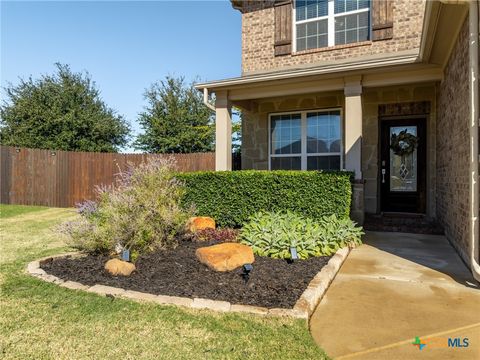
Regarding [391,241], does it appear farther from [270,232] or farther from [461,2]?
[461,2]

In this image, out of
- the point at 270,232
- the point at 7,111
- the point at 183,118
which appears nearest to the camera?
the point at 270,232

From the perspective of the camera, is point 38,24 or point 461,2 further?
point 38,24

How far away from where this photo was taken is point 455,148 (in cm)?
496

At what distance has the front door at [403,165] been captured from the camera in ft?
25.2

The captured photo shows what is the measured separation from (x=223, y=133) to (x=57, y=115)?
1417 cm

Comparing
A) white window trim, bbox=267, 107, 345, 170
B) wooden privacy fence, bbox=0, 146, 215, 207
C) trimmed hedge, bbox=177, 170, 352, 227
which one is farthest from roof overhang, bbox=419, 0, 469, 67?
wooden privacy fence, bbox=0, 146, 215, 207

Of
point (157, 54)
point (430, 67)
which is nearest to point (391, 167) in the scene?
point (430, 67)

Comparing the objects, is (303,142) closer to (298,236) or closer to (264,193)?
(264,193)

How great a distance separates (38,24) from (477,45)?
9531 mm

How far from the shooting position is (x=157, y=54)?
1354 cm

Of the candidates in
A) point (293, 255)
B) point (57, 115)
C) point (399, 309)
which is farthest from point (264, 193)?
point (57, 115)

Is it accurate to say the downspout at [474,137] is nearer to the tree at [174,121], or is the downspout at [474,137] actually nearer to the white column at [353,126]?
the white column at [353,126]

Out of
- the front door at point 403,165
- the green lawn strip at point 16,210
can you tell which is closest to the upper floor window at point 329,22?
the front door at point 403,165

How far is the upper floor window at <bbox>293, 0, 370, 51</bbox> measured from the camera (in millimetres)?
8156
